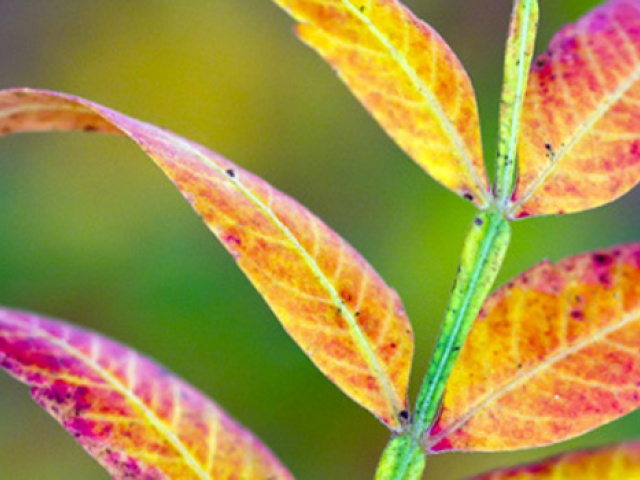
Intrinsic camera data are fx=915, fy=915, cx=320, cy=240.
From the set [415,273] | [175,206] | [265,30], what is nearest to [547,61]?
[415,273]

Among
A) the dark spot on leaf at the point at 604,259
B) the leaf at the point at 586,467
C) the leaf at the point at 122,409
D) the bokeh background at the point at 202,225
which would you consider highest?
the bokeh background at the point at 202,225

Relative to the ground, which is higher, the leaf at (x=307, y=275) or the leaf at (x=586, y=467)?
the leaf at (x=307, y=275)

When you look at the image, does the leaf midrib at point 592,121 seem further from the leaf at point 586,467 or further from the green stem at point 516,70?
the leaf at point 586,467

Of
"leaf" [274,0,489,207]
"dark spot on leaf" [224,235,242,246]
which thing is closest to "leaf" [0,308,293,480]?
"dark spot on leaf" [224,235,242,246]

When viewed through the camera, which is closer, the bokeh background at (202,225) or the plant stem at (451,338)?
the plant stem at (451,338)

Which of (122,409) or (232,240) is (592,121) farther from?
(122,409)

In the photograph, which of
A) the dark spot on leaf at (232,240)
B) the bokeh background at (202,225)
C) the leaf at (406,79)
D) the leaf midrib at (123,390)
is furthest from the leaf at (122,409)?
the bokeh background at (202,225)

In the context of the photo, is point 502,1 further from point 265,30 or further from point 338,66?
point 338,66

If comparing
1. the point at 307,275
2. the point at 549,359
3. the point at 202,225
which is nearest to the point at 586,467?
the point at 549,359
